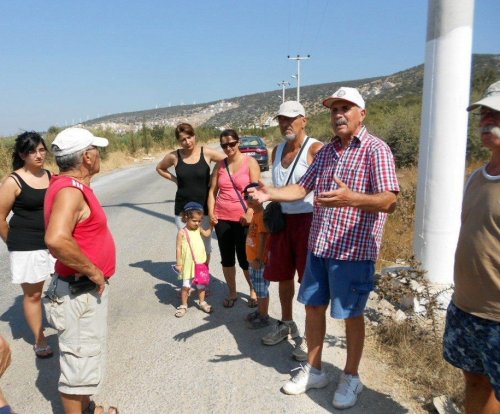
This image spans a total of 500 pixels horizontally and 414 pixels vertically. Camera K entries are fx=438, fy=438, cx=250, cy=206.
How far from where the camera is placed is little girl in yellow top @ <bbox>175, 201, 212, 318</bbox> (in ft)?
14.8

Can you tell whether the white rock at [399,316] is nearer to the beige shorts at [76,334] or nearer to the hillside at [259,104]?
the beige shorts at [76,334]

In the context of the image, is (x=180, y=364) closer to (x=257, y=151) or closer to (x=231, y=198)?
(x=231, y=198)

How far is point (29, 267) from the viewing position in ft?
11.6

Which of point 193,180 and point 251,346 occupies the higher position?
point 193,180

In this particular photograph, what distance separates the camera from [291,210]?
3.48 meters

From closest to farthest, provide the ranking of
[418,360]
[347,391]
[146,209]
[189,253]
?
[347,391] → [418,360] → [189,253] → [146,209]

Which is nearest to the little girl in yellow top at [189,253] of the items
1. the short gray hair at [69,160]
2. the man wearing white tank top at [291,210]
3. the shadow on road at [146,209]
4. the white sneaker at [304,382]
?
the man wearing white tank top at [291,210]

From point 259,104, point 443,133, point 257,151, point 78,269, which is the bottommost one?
point 78,269

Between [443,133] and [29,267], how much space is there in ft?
12.1

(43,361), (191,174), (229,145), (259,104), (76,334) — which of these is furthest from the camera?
(259,104)

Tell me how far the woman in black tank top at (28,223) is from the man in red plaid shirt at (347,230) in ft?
6.13

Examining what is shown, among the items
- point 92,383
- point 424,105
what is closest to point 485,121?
point 424,105

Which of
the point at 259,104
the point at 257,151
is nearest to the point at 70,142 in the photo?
the point at 257,151

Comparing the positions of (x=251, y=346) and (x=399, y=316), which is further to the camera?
(x=399, y=316)
